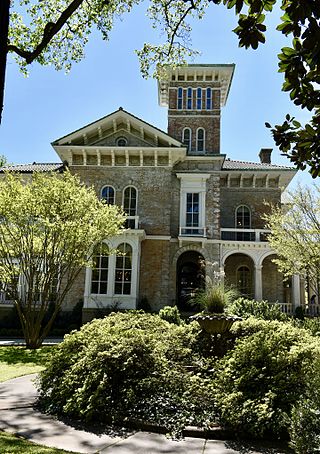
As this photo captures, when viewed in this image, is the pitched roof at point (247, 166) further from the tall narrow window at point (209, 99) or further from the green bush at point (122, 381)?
the green bush at point (122, 381)

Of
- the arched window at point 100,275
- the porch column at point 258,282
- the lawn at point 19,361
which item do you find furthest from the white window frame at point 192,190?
the lawn at point 19,361

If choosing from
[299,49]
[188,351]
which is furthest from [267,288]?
[299,49]

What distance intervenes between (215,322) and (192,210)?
1593 cm

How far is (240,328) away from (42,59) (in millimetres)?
8951

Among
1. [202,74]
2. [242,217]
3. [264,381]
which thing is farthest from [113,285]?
[264,381]

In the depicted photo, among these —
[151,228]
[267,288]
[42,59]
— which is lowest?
[267,288]

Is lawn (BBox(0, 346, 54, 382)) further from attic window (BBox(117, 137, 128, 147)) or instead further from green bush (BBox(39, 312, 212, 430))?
attic window (BBox(117, 137, 128, 147))

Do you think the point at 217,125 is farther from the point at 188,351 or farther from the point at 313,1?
the point at 313,1

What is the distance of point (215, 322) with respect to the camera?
9906 mm

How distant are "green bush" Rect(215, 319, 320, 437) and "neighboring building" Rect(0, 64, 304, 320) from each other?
51.4 feet

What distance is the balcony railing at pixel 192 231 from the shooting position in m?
24.8

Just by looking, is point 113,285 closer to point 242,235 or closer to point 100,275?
point 100,275

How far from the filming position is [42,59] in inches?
458

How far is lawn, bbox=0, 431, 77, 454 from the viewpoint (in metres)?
5.17
